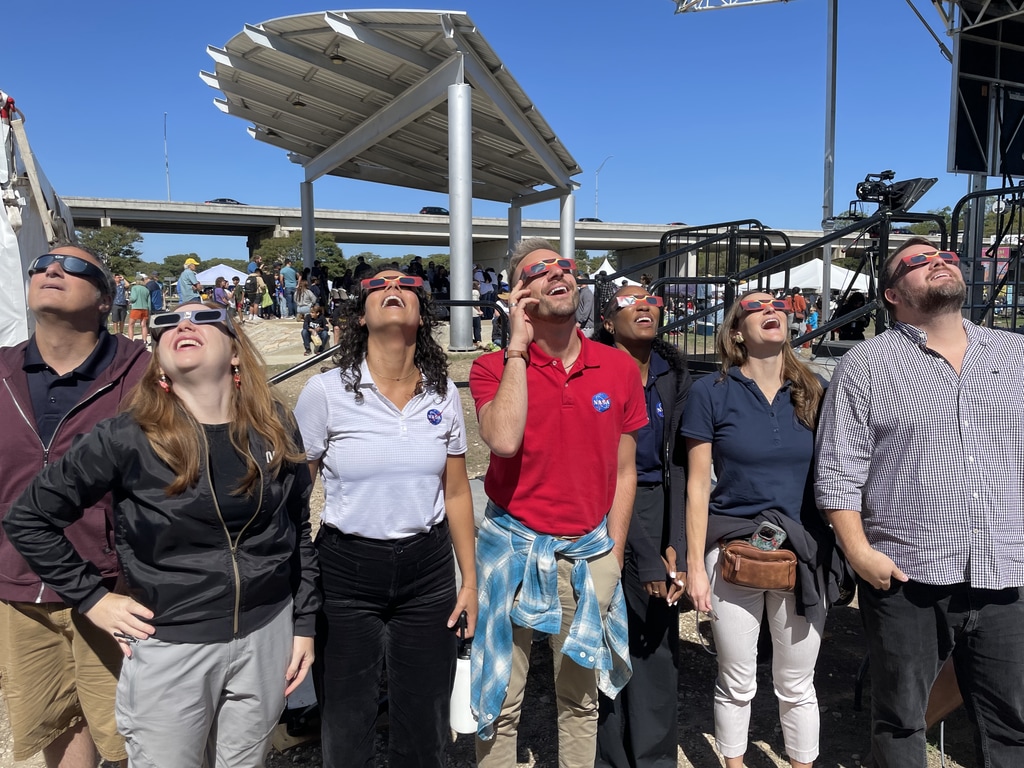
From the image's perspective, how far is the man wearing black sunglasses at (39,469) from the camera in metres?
2.07

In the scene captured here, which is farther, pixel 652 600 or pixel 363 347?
pixel 652 600

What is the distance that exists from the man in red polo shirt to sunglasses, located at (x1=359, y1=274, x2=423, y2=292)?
37 cm

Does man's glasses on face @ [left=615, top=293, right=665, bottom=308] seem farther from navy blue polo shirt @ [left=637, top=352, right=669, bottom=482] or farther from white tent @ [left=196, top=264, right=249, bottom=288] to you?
white tent @ [left=196, top=264, right=249, bottom=288]

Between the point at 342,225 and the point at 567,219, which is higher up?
the point at 342,225

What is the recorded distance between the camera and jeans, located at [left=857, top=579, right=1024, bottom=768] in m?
2.14

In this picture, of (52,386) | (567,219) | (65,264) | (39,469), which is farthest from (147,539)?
(567,219)

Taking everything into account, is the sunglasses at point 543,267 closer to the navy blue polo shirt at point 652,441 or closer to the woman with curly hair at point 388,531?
the woman with curly hair at point 388,531

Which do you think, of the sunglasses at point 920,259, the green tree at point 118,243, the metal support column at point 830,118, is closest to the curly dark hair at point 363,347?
the sunglasses at point 920,259

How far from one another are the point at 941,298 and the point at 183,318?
2457 mm

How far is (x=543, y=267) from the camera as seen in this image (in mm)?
2164

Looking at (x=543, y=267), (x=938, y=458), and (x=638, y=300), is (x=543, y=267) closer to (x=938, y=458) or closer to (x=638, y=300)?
(x=638, y=300)

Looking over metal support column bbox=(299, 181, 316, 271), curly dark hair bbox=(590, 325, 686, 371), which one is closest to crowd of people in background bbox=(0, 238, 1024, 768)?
curly dark hair bbox=(590, 325, 686, 371)

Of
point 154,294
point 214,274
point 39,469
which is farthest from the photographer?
point 214,274

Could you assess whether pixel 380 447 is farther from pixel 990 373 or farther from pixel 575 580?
pixel 990 373
